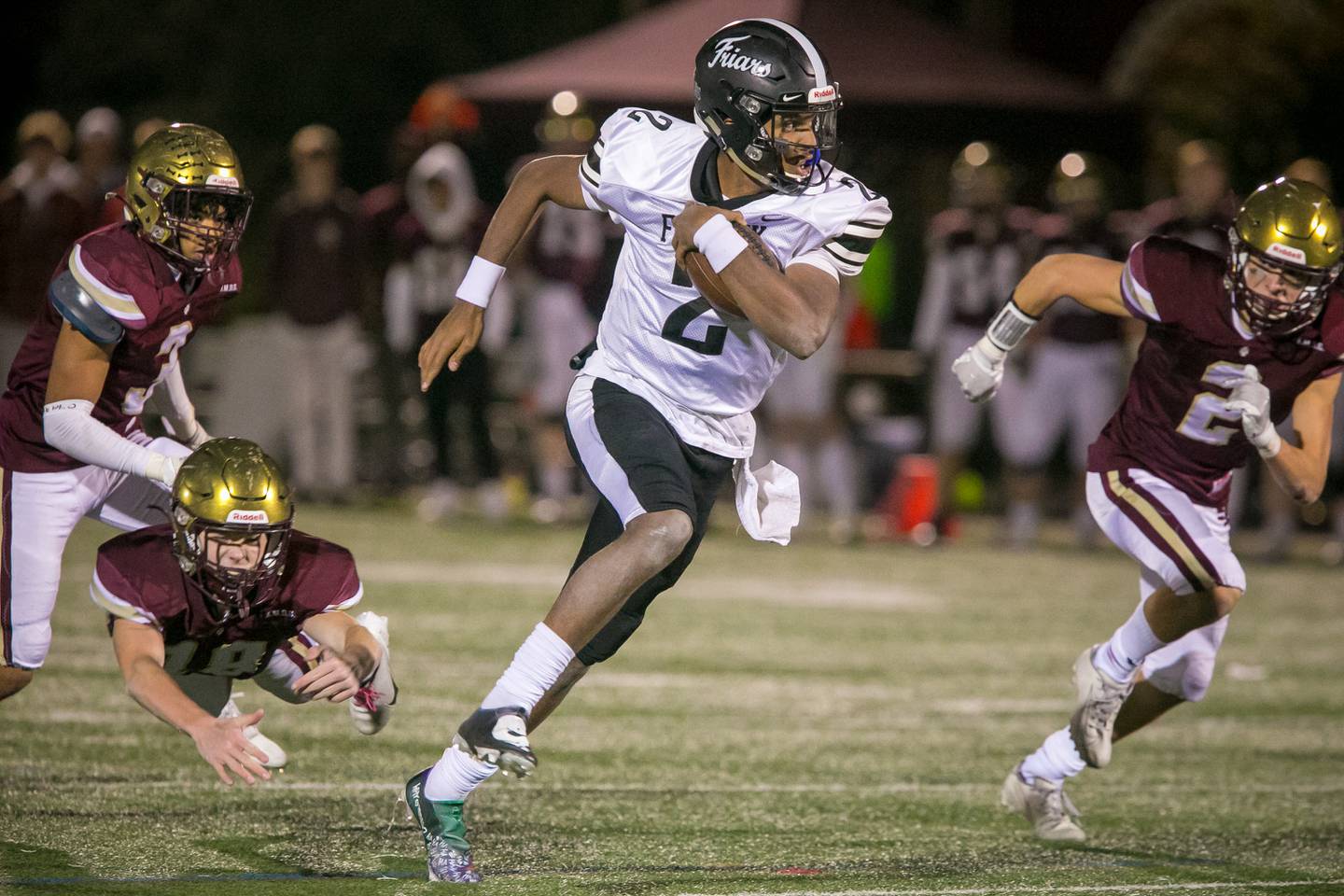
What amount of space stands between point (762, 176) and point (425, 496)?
815 centimetres

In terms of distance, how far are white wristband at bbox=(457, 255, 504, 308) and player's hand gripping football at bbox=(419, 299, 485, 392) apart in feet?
0.15

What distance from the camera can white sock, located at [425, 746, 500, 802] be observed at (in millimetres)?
4062

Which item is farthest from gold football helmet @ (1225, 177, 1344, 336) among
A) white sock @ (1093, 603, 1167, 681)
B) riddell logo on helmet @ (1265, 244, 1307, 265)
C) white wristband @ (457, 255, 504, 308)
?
Answer: white wristband @ (457, 255, 504, 308)

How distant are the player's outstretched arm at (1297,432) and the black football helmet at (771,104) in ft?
3.98

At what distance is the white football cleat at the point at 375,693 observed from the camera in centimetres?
442

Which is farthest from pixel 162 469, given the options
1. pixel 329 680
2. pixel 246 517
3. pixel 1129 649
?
pixel 1129 649

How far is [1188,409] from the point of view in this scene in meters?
5.07

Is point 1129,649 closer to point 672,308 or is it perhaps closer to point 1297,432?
point 1297,432

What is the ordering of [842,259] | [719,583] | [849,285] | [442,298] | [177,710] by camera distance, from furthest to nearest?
[849,285] < [442,298] < [719,583] < [842,259] < [177,710]

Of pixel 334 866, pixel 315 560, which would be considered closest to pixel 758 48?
pixel 315 560

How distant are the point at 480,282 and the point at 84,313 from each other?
37.2 inches

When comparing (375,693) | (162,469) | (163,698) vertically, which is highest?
(162,469)

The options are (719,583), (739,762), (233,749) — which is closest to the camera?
Answer: (233,749)

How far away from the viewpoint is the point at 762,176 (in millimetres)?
4457
